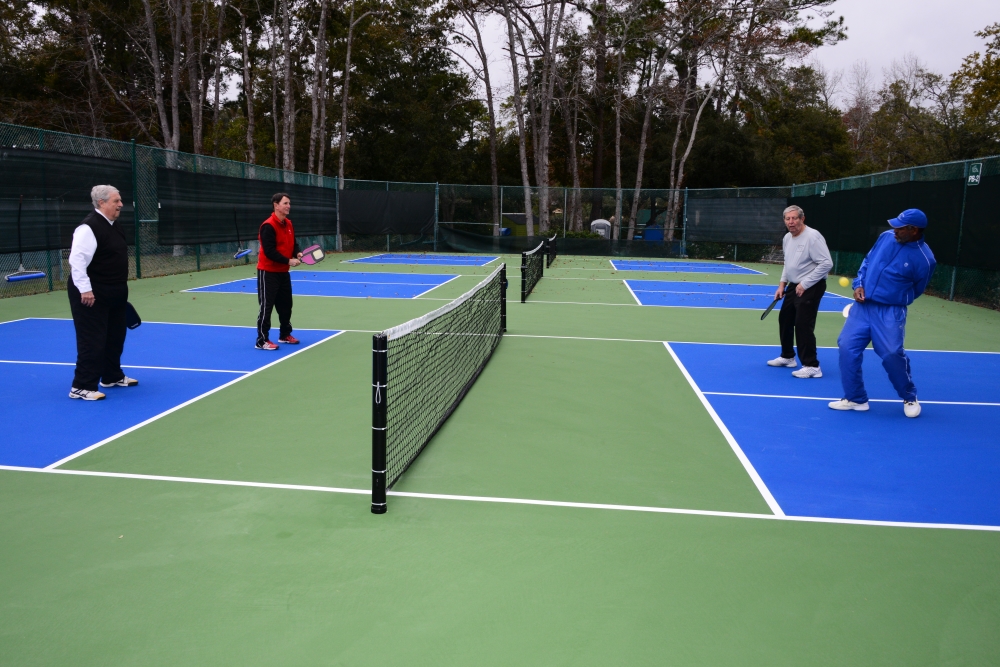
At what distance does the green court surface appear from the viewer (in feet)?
10.2

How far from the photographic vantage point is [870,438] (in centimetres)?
607

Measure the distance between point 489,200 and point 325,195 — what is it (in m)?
6.39

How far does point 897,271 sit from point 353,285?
12.0 meters

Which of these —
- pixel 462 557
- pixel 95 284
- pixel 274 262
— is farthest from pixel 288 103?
pixel 462 557

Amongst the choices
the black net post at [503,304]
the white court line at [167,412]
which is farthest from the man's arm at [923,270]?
the white court line at [167,412]

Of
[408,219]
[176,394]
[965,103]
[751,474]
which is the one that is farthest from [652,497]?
[965,103]

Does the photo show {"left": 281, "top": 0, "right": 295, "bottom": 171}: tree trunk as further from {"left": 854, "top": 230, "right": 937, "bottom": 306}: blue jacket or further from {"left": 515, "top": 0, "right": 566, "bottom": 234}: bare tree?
{"left": 854, "top": 230, "right": 937, "bottom": 306}: blue jacket

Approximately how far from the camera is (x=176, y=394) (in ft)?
23.0

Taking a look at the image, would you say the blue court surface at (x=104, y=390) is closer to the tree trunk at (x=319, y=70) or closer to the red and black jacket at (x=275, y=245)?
the red and black jacket at (x=275, y=245)

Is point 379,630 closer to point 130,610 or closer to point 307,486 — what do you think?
point 130,610

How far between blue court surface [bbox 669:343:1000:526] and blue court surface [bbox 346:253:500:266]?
15.5 meters

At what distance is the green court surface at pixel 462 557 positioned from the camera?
3104 mm

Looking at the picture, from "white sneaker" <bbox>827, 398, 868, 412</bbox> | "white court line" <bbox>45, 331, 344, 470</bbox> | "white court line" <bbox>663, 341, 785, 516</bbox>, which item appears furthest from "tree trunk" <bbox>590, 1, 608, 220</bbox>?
"white sneaker" <bbox>827, 398, 868, 412</bbox>

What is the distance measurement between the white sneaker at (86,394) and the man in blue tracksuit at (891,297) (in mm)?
6236
